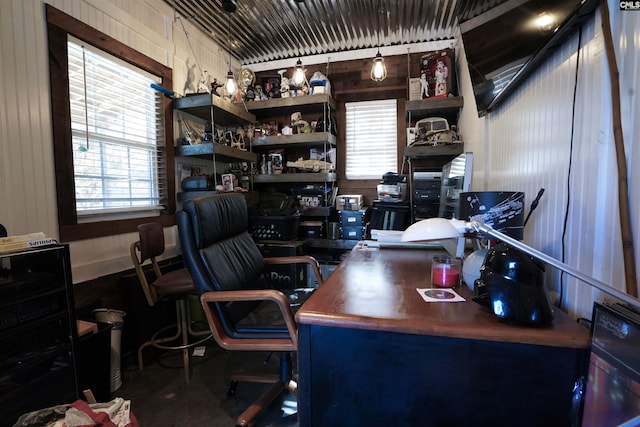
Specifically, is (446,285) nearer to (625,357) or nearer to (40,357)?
(625,357)

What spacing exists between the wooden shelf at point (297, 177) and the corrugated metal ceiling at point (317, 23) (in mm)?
1400

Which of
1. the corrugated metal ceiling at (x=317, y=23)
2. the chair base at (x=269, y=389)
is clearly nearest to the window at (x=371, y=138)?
the corrugated metal ceiling at (x=317, y=23)

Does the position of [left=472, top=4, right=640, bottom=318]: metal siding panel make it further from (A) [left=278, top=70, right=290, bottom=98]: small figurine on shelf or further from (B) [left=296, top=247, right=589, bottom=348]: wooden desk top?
(A) [left=278, top=70, right=290, bottom=98]: small figurine on shelf

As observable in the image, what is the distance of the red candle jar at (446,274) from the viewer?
109 centimetres

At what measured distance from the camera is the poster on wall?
274cm

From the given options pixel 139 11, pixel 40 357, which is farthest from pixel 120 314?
pixel 139 11

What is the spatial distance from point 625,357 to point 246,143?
10.6 feet

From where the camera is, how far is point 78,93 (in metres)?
1.90

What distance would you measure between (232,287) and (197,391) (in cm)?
88

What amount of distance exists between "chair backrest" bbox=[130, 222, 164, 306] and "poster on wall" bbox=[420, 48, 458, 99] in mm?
2616

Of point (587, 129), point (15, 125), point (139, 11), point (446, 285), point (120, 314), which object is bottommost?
point (120, 314)

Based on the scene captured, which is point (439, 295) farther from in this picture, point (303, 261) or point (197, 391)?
point (197, 391)

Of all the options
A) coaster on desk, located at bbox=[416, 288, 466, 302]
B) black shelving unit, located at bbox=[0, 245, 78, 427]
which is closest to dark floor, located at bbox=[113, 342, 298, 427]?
black shelving unit, located at bbox=[0, 245, 78, 427]

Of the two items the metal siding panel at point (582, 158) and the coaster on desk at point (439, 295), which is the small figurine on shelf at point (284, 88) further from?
the coaster on desk at point (439, 295)
